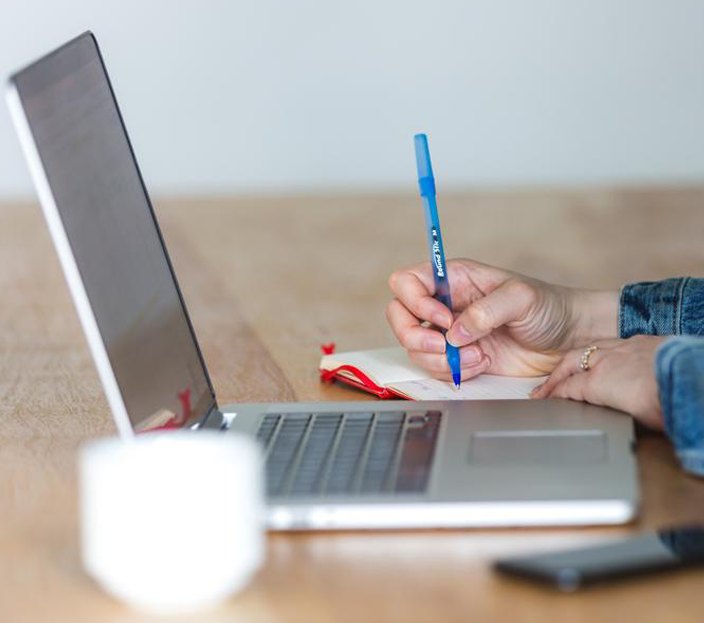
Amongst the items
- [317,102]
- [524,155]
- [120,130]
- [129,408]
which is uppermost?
[120,130]

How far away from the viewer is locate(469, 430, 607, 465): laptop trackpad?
3.18ft

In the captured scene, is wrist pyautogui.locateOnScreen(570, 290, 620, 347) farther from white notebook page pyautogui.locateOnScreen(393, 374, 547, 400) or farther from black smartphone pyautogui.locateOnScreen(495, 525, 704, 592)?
black smartphone pyautogui.locateOnScreen(495, 525, 704, 592)

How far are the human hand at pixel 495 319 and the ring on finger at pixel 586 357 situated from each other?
13 centimetres

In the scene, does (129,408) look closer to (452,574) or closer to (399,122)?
(452,574)

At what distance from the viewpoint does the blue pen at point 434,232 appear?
128cm

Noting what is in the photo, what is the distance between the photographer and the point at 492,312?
132 centimetres

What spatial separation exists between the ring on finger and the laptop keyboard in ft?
0.53

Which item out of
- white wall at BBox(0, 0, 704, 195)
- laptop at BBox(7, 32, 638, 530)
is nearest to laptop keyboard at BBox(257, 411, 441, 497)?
laptop at BBox(7, 32, 638, 530)

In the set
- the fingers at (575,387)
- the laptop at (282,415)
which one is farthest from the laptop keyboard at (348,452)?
the fingers at (575,387)

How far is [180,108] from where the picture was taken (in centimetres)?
431

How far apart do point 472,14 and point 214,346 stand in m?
2.92

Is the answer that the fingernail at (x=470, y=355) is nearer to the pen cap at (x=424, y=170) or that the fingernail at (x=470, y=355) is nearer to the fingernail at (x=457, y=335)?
the fingernail at (x=457, y=335)

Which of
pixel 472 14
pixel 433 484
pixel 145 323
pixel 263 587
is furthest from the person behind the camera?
pixel 472 14

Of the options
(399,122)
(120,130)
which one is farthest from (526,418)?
(399,122)
